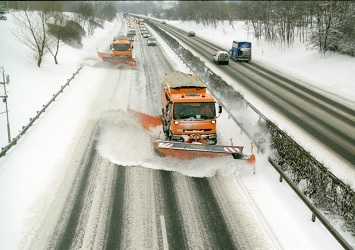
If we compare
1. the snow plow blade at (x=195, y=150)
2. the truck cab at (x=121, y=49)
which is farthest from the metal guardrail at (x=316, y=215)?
the truck cab at (x=121, y=49)

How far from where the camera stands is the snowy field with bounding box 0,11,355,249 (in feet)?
33.8

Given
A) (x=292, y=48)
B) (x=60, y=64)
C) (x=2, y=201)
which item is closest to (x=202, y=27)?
(x=292, y=48)

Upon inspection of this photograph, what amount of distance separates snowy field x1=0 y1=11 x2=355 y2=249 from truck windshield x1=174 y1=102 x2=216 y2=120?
3.38 metres

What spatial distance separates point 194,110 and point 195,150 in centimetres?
220

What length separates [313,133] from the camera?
57.7ft

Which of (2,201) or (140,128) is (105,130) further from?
(2,201)

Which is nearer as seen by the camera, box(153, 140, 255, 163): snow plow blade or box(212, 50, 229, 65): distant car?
box(153, 140, 255, 163): snow plow blade

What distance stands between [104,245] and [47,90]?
1911 centimetres

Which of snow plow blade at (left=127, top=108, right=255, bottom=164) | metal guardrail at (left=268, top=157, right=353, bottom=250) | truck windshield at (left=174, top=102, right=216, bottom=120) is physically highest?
truck windshield at (left=174, top=102, right=216, bottom=120)

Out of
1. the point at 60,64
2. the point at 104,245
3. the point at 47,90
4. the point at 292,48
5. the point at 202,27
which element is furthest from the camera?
the point at 202,27

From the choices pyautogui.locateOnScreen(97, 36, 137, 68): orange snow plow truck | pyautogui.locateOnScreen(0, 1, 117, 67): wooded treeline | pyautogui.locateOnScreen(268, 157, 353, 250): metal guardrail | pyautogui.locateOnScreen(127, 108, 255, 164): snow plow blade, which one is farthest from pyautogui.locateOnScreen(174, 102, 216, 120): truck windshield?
pyautogui.locateOnScreen(97, 36, 137, 68): orange snow plow truck

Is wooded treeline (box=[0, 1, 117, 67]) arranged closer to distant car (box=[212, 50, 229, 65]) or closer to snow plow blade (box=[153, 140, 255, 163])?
distant car (box=[212, 50, 229, 65])

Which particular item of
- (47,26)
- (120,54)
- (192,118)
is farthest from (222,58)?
(192,118)

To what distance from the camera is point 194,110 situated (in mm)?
14195
